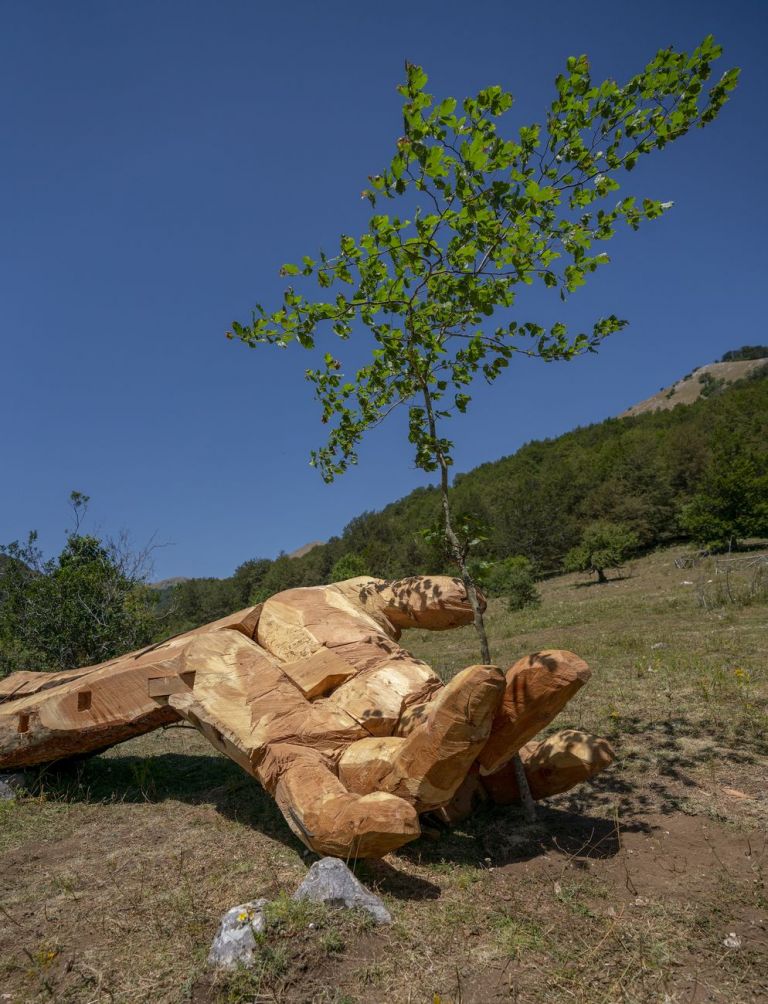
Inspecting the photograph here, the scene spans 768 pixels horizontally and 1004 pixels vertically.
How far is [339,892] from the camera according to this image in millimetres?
2963

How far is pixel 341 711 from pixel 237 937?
5.45 ft

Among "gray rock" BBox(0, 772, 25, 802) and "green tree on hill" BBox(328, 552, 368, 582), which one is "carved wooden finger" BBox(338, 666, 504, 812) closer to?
"gray rock" BBox(0, 772, 25, 802)

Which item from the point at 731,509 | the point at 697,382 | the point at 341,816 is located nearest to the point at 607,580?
the point at 731,509

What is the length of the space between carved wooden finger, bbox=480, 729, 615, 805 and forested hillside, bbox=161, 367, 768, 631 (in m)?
25.8

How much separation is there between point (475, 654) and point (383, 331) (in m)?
10.2

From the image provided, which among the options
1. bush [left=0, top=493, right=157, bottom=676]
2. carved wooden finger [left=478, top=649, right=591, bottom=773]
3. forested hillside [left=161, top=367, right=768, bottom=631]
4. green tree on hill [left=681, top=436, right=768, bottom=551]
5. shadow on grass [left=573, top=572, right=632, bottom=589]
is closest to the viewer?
carved wooden finger [left=478, top=649, right=591, bottom=773]

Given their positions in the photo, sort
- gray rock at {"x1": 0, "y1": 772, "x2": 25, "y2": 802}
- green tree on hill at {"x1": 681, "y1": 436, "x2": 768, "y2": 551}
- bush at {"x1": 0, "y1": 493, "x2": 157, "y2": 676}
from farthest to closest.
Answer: green tree on hill at {"x1": 681, "y1": 436, "x2": 768, "y2": 551} < bush at {"x1": 0, "y1": 493, "x2": 157, "y2": 676} < gray rock at {"x1": 0, "y1": 772, "x2": 25, "y2": 802}

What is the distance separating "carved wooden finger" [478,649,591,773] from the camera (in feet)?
10.9

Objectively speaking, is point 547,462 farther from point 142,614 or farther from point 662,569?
point 142,614

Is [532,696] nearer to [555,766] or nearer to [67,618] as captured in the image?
[555,766]

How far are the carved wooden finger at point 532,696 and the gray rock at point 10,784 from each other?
5465 mm

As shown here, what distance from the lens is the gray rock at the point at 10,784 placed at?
5983 mm

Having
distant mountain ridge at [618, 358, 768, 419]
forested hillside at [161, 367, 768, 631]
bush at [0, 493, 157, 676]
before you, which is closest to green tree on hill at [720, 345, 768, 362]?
distant mountain ridge at [618, 358, 768, 419]

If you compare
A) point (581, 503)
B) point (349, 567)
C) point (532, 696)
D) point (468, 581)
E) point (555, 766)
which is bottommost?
point (555, 766)
